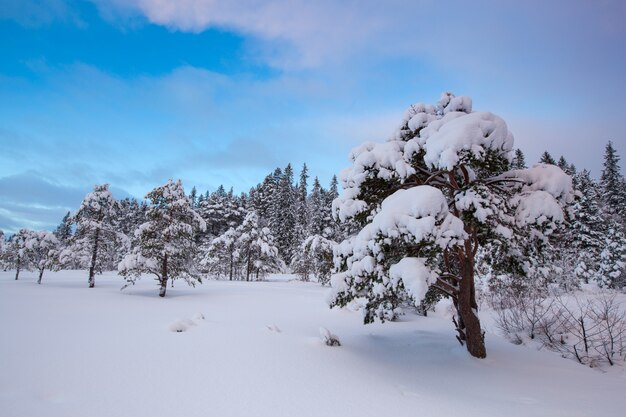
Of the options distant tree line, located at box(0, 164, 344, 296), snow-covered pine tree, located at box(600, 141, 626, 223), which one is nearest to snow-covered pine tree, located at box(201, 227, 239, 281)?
distant tree line, located at box(0, 164, 344, 296)

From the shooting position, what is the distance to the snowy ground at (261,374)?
4.66 metres

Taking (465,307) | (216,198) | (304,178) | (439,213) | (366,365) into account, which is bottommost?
(366,365)

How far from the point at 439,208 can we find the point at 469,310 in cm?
351

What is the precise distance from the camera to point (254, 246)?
3397 cm

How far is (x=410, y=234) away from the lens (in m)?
6.38

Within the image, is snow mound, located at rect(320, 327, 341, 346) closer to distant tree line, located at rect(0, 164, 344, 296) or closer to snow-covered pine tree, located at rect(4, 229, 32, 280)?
distant tree line, located at rect(0, 164, 344, 296)

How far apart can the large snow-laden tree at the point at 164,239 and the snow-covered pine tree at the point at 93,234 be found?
5161mm

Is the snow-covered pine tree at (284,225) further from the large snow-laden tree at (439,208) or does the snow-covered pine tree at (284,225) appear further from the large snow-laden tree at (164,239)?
the large snow-laden tree at (439,208)

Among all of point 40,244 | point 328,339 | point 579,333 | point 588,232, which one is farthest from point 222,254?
point 588,232

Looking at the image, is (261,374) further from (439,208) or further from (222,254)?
(222,254)

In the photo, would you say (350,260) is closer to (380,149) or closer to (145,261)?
(380,149)

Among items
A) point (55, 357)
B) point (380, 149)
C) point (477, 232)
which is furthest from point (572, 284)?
point (55, 357)

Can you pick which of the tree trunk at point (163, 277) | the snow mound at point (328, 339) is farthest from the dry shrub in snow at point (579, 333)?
the tree trunk at point (163, 277)

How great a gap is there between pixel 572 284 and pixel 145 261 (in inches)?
1202
